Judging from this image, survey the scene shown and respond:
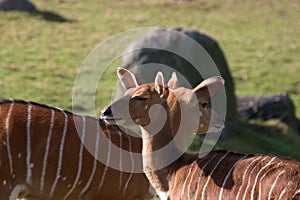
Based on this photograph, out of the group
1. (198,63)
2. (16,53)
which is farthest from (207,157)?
(16,53)

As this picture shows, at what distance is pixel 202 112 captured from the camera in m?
5.38

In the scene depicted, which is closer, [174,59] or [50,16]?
[174,59]

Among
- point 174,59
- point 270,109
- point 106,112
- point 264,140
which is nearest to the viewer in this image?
point 106,112

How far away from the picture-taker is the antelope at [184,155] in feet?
15.3

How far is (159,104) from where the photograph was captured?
203 inches

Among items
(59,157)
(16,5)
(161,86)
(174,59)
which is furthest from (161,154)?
(16,5)

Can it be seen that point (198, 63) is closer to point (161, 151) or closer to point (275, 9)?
point (161, 151)

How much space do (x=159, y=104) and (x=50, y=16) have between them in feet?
39.0

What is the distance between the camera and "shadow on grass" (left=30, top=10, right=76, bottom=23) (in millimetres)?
16453

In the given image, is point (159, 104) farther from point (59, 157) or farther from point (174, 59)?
point (174, 59)

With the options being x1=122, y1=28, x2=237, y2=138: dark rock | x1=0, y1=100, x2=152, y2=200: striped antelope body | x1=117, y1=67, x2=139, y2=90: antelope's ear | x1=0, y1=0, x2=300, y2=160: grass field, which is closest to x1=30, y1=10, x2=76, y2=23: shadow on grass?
x1=0, y1=0, x2=300, y2=160: grass field

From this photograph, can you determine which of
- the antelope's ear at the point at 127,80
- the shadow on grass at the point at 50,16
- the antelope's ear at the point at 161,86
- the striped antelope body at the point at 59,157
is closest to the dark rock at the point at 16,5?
the shadow on grass at the point at 50,16

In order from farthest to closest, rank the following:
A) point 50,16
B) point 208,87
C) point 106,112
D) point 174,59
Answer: point 50,16
point 174,59
point 208,87
point 106,112

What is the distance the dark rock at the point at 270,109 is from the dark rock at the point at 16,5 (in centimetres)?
657
